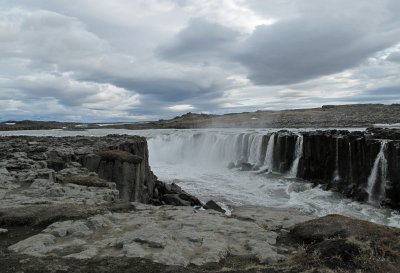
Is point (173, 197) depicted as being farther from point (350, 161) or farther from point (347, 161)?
point (347, 161)

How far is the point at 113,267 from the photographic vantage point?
6453 mm

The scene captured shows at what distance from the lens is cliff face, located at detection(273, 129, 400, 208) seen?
26.9 m

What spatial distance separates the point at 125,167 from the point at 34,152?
5624 millimetres

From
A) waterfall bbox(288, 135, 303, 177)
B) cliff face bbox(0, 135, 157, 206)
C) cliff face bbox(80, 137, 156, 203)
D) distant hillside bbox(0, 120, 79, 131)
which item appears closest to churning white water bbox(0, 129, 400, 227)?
waterfall bbox(288, 135, 303, 177)

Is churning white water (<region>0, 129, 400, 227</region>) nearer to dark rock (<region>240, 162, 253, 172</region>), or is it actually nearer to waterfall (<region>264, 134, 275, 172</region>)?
waterfall (<region>264, 134, 275, 172</region>)

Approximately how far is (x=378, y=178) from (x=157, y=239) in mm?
24087

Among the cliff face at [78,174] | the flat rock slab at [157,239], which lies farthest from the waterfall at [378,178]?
the flat rock slab at [157,239]

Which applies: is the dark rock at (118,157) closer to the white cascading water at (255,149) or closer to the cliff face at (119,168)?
the cliff face at (119,168)

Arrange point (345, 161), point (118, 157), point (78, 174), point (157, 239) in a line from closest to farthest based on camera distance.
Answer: point (157, 239) < point (78, 174) < point (118, 157) < point (345, 161)

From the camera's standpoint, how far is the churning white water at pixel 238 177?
25.5m

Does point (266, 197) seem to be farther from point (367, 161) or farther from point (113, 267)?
point (113, 267)

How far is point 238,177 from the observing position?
38.4 m

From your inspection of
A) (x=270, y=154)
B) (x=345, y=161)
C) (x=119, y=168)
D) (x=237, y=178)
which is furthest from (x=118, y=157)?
(x=270, y=154)

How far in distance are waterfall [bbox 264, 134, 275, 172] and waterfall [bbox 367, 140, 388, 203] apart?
45.2 ft
